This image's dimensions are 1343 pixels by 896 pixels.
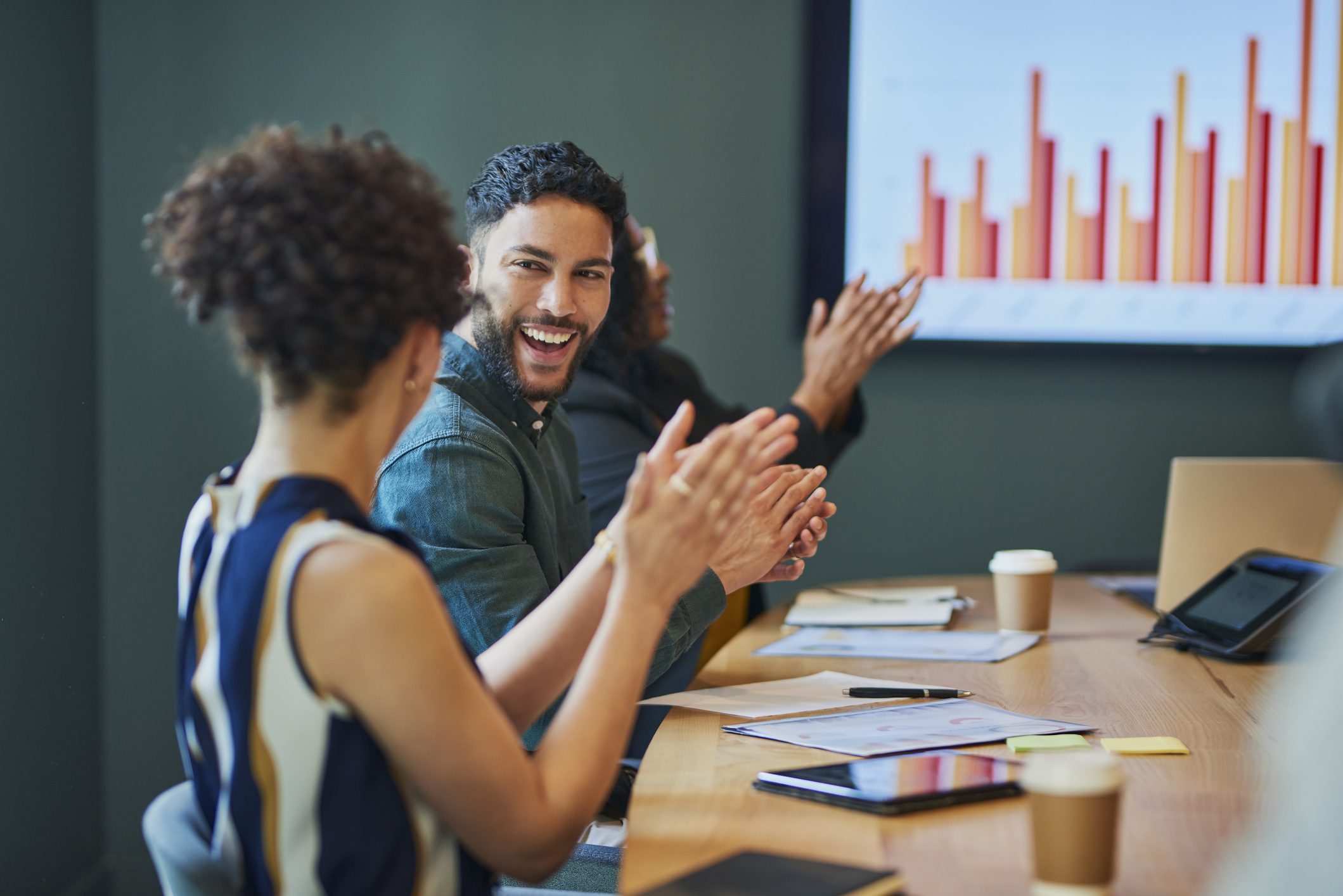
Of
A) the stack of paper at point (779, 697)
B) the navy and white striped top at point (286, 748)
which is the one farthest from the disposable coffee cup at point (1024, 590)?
the navy and white striped top at point (286, 748)

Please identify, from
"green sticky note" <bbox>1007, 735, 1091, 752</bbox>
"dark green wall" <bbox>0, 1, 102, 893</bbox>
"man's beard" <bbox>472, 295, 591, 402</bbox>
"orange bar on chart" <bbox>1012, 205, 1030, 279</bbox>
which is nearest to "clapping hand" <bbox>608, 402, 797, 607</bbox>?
"green sticky note" <bbox>1007, 735, 1091, 752</bbox>

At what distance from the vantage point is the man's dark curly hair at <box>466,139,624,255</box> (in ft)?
5.52

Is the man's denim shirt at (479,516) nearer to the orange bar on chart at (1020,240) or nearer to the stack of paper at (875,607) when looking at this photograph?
the stack of paper at (875,607)

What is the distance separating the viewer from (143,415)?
2.95 metres

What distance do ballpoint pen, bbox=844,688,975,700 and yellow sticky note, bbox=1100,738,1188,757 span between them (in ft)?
0.74

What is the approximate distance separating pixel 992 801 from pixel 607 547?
39 centimetres

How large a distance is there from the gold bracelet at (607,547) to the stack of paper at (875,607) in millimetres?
855

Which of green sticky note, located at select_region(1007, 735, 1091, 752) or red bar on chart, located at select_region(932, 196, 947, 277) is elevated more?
red bar on chart, located at select_region(932, 196, 947, 277)

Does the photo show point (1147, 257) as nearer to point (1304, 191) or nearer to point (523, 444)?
point (1304, 191)

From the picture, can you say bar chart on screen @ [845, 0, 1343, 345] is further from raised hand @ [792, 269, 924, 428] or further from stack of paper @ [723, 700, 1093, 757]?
stack of paper @ [723, 700, 1093, 757]

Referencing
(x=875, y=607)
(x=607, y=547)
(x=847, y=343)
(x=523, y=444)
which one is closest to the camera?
(x=607, y=547)

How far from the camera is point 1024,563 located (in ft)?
6.01

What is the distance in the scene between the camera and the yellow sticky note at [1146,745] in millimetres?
1158

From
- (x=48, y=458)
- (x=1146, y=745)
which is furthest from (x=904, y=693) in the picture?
(x=48, y=458)
